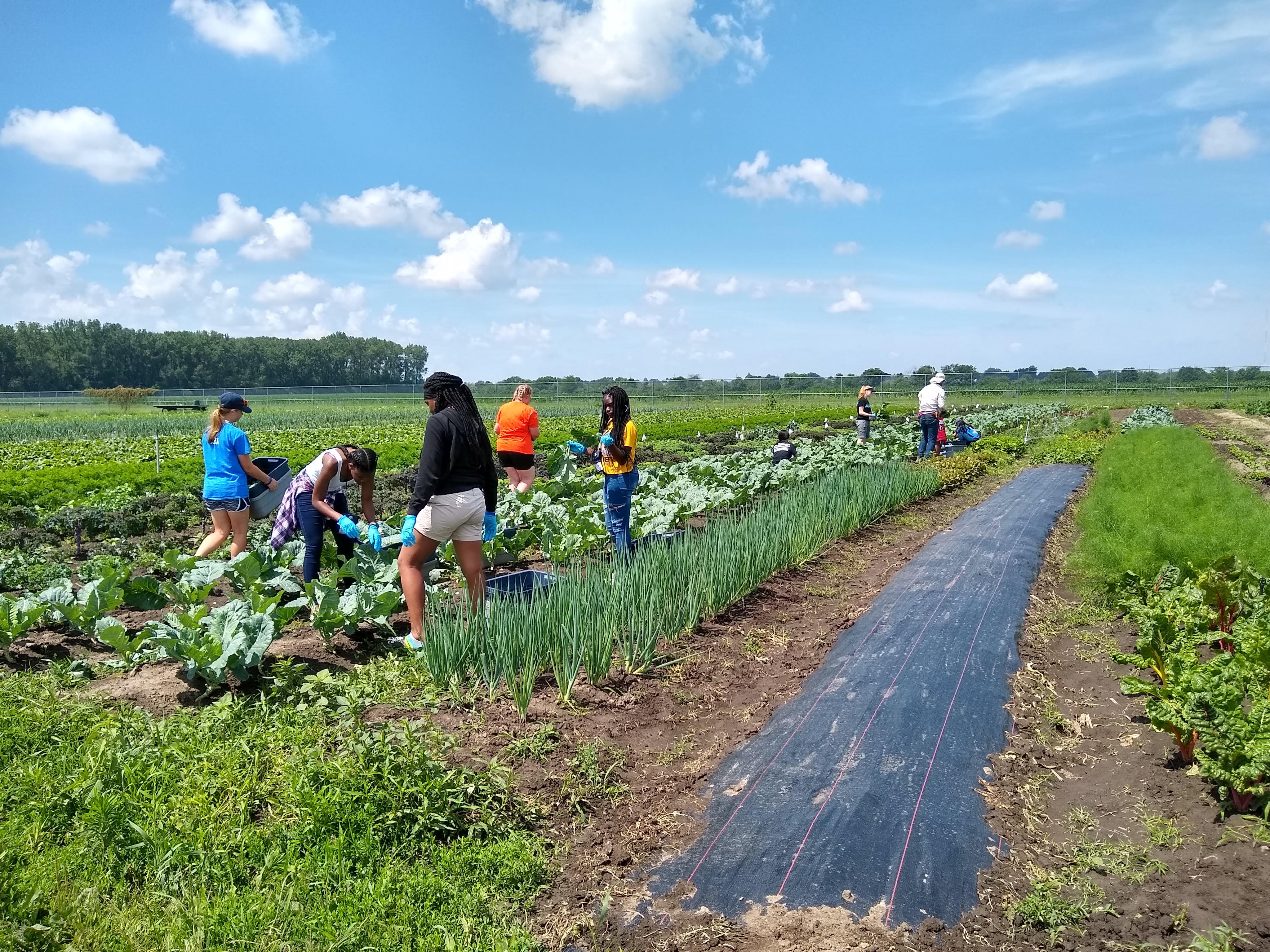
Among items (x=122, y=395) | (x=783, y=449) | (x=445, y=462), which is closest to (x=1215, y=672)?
(x=445, y=462)

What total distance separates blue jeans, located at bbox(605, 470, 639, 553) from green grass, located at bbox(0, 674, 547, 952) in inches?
122

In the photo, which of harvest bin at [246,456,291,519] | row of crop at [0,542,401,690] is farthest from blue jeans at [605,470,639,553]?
harvest bin at [246,456,291,519]

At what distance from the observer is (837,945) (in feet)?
7.78

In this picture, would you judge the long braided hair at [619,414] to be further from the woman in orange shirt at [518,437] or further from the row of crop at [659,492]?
the woman in orange shirt at [518,437]

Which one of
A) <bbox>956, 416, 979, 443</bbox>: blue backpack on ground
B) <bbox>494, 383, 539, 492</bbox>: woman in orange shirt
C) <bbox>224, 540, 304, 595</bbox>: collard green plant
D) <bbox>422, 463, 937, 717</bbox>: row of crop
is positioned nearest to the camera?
<bbox>422, 463, 937, 717</bbox>: row of crop

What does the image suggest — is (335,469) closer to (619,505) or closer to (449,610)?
(449,610)

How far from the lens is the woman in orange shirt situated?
25.1 ft

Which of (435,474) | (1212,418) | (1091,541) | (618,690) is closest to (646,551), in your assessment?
(618,690)

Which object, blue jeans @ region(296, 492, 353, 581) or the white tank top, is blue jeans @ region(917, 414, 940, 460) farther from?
blue jeans @ region(296, 492, 353, 581)

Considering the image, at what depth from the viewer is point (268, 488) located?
20.7 ft

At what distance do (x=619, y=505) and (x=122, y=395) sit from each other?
158ft

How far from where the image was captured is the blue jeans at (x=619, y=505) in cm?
625

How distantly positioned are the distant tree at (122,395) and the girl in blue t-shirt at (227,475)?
4318 cm

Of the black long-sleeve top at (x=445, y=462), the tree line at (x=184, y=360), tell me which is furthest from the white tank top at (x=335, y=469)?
the tree line at (x=184, y=360)
